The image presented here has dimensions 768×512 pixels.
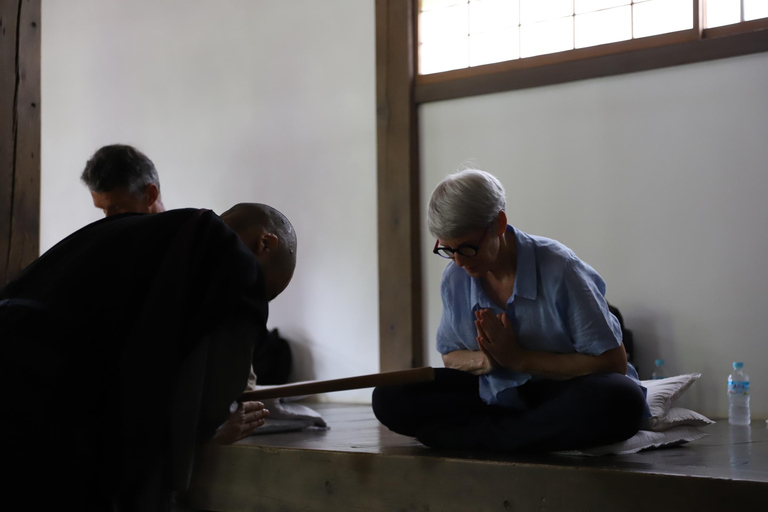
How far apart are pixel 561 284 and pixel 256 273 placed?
3.34ft

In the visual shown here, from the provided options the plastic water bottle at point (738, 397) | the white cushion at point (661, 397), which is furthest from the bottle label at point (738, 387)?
the white cushion at point (661, 397)

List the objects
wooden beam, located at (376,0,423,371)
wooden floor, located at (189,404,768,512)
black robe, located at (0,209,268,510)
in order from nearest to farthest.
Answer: black robe, located at (0,209,268,510), wooden floor, located at (189,404,768,512), wooden beam, located at (376,0,423,371)

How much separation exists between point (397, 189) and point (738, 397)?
1.91 m

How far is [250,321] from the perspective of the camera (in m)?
1.04

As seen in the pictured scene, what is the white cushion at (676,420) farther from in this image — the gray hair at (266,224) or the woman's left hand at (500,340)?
the gray hair at (266,224)

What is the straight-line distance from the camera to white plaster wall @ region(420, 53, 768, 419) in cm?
325

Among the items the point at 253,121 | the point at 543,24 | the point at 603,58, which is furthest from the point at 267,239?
the point at 253,121

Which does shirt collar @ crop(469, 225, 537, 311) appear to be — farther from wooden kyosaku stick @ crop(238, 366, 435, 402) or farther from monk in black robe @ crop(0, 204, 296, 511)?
monk in black robe @ crop(0, 204, 296, 511)

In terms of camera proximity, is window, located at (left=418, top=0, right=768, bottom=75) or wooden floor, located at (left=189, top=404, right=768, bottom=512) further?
window, located at (left=418, top=0, right=768, bottom=75)

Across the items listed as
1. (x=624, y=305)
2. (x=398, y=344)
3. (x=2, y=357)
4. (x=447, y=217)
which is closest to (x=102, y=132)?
(x=398, y=344)

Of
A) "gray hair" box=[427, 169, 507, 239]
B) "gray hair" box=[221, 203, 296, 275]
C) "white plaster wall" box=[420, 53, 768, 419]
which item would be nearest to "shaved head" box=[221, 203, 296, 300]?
"gray hair" box=[221, 203, 296, 275]

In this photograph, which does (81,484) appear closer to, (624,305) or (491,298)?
(491,298)

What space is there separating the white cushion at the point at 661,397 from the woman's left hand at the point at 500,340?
1.58 ft

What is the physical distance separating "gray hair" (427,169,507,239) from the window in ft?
6.62
